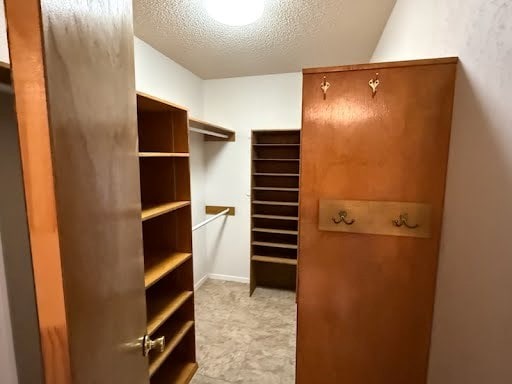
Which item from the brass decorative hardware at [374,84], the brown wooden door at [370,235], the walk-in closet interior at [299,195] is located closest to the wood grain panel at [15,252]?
the walk-in closet interior at [299,195]

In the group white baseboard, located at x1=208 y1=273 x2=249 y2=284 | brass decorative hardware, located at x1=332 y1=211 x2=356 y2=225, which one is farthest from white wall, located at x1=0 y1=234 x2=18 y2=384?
white baseboard, located at x1=208 y1=273 x2=249 y2=284

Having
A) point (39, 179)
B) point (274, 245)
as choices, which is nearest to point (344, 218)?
point (39, 179)

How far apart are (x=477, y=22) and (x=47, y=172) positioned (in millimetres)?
1253

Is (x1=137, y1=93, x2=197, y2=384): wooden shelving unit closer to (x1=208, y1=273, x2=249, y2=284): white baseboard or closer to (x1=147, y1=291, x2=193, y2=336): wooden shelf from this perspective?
(x1=147, y1=291, x2=193, y2=336): wooden shelf

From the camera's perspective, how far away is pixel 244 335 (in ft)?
7.92

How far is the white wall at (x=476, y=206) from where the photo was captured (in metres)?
0.71

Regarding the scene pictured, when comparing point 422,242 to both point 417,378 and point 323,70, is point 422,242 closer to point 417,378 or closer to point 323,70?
point 417,378

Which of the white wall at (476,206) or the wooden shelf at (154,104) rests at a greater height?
the wooden shelf at (154,104)

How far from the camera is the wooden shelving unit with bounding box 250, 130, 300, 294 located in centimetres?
303

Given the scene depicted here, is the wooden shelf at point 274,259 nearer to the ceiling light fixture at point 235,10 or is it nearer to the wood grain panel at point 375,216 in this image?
the wood grain panel at point 375,216

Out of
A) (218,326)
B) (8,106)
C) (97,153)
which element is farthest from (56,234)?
(218,326)

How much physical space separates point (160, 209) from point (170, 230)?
16.1 inches

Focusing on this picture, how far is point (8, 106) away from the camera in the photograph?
0.96m

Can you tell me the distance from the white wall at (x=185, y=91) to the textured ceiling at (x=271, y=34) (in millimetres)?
108
